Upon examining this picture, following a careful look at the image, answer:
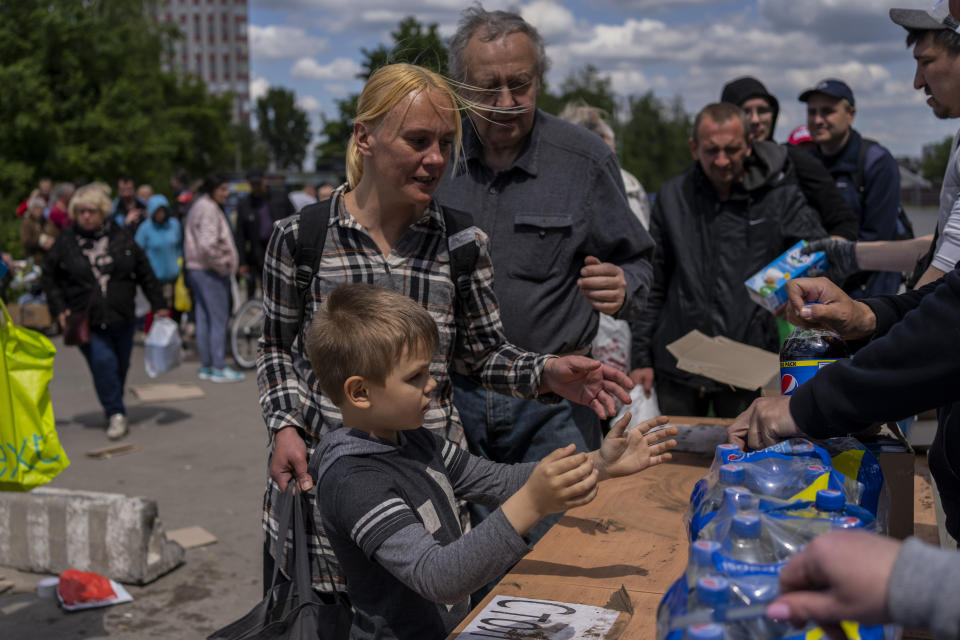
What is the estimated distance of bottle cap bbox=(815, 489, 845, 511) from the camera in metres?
1.40

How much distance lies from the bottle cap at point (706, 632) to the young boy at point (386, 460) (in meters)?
0.67

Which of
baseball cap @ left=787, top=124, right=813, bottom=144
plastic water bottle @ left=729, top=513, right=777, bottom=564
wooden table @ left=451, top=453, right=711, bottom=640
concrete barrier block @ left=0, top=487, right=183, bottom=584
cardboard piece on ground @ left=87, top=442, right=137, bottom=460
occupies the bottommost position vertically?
cardboard piece on ground @ left=87, top=442, right=137, bottom=460

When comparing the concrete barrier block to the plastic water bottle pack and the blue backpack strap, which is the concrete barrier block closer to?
the blue backpack strap

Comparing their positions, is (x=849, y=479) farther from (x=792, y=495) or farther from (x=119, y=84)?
(x=119, y=84)

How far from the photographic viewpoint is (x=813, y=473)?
1587 mm

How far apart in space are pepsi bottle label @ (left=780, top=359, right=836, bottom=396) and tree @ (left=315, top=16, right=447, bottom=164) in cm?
121

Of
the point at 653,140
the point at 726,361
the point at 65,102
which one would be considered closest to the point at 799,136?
the point at 726,361

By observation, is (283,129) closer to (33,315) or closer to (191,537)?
(33,315)

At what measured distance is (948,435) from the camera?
183 cm

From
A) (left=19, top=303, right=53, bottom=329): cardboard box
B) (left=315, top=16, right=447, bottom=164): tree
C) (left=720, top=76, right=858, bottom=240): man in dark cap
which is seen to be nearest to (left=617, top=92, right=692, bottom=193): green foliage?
(left=315, top=16, right=447, bottom=164): tree

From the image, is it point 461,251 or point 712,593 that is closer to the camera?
point 712,593

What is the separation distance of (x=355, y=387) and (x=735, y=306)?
2.58m

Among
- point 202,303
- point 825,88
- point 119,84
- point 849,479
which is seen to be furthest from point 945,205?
point 119,84

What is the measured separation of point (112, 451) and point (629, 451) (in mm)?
6070
